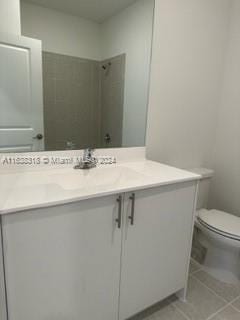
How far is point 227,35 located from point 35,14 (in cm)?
162

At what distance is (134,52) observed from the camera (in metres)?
1.64

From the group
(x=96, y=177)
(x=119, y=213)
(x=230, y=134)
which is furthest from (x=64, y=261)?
(x=230, y=134)

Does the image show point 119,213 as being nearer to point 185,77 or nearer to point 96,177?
point 96,177

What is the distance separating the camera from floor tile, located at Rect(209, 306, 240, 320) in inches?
54.9

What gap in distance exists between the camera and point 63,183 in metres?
1.19

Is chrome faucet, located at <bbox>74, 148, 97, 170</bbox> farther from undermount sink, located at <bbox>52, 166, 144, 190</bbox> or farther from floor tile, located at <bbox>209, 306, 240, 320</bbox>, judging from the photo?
floor tile, located at <bbox>209, 306, 240, 320</bbox>

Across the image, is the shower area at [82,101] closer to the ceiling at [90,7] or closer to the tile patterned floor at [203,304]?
the ceiling at [90,7]

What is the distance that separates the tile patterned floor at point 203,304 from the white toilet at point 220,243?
3.4 inches

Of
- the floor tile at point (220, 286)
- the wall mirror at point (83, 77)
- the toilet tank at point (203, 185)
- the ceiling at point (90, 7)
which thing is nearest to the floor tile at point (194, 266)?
the floor tile at point (220, 286)

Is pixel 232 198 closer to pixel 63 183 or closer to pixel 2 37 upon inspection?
pixel 63 183

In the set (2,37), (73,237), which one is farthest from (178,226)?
(2,37)

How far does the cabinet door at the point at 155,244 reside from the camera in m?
1.16

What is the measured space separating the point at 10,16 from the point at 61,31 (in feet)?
0.90

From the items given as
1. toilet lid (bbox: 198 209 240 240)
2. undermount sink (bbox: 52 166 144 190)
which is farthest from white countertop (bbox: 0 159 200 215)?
toilet lid (bbox: 198 209 240 240)
